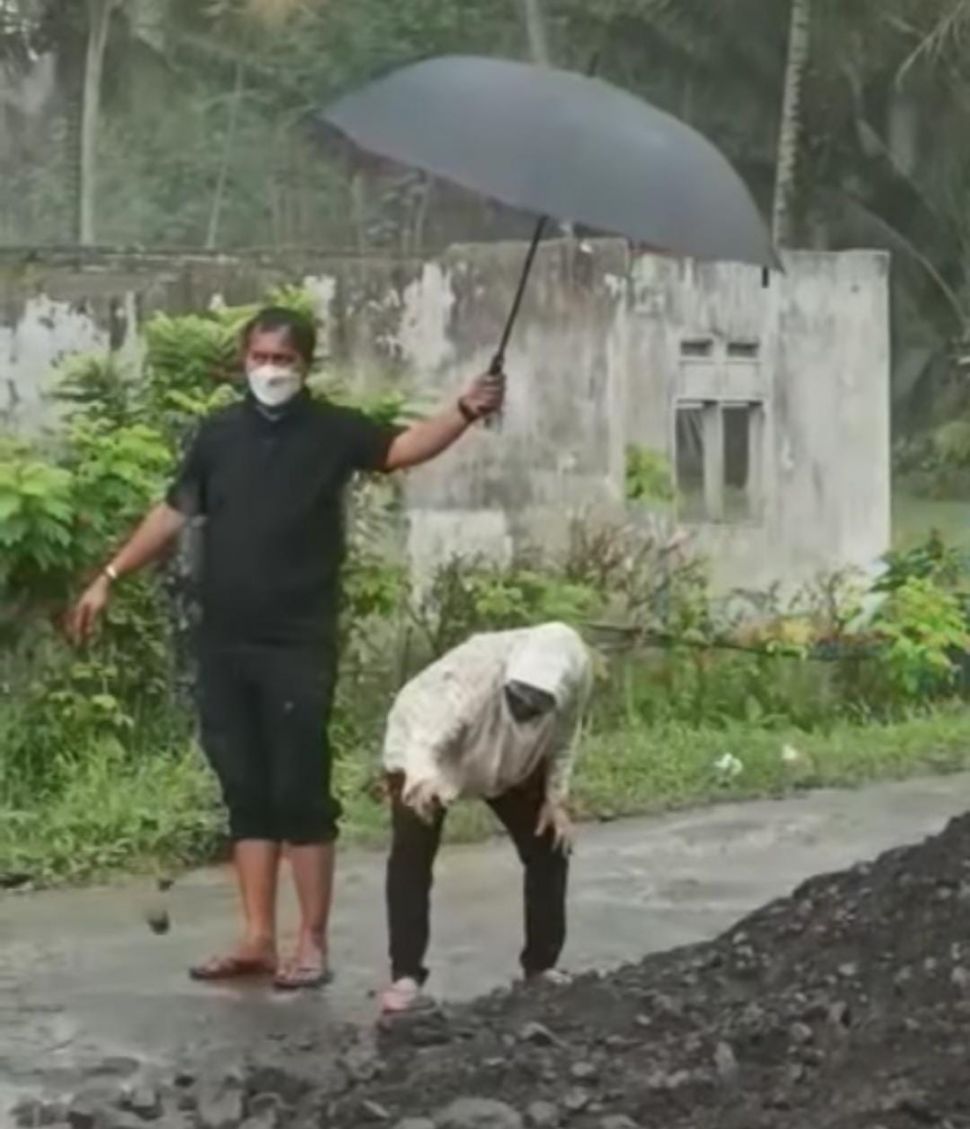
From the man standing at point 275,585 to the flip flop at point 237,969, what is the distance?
97 mm

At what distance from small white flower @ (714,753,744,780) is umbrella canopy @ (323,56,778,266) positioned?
5.07 metres

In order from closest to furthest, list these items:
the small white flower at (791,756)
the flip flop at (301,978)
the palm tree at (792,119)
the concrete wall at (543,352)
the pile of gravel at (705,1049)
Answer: the pile of gravel at (705,1049) < the flip flop at (301,978) < the small white flower at (791,756) < the concrete wall at (543,352) < the palm tree at (792,119)

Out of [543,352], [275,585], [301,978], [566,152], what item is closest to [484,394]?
[566,152]

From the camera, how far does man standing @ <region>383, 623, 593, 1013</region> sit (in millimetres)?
6613

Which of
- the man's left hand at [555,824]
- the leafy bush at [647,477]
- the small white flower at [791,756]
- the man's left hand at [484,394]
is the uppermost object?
the man's left hand at [484,394]

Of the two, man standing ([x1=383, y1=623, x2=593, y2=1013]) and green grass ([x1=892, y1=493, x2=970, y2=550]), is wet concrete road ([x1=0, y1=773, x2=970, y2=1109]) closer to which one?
man standing ([x1=383, y1=623, x2=593, y2=1013])

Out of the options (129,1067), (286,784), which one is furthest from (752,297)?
(129,1067)

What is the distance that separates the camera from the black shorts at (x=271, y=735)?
7.28m

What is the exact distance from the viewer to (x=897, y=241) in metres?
37.8

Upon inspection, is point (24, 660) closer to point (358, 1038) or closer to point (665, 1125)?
point (358, 1038)

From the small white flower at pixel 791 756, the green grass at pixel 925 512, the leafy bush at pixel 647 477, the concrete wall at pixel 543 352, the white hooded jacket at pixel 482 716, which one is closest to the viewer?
the white hooded jacket at pixel 482 716

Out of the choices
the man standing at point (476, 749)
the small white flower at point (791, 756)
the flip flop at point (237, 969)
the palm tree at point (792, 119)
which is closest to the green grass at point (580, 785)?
the small white flower at point (791, 756)

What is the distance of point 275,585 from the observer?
7.23m

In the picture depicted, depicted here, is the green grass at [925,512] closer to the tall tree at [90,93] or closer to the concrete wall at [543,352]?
the tall tree at [90,93]
